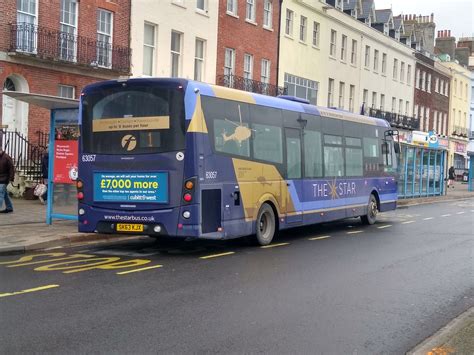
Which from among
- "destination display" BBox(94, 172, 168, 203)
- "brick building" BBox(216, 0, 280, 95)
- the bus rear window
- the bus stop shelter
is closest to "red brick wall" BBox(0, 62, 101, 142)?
the bus stop shelter

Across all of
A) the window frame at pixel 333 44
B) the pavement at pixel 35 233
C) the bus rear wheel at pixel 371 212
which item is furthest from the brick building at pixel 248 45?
the pavement at pixel 35 233

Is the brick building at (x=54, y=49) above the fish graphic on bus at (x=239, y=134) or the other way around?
above

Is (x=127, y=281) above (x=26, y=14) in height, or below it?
below

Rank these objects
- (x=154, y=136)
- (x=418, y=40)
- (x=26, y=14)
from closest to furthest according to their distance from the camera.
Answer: (x=154, y=136), (x=26, y=14), (x=418, y=40)

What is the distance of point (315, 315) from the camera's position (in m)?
6.65

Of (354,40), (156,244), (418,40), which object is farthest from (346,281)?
(418,40)

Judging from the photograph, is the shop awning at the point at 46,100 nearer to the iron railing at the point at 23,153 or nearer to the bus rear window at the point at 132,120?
the bus rear window at the point at 132,120

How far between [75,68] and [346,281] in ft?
54.7

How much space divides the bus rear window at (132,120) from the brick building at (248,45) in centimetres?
1919

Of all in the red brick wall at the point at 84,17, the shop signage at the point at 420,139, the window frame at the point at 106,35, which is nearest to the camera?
the red brick wall at the point at 84,17

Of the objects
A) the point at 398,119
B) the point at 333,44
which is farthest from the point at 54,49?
the point at 398,119

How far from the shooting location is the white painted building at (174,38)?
2528 cm

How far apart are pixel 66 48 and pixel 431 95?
4754cm

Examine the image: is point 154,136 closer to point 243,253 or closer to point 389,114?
point 243,253
